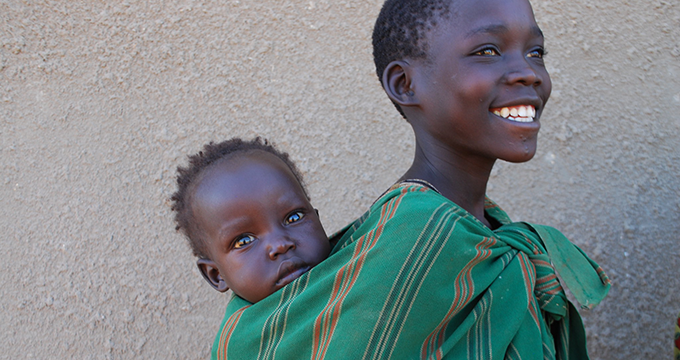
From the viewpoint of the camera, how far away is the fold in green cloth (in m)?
0.95

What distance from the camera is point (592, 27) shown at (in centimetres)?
236

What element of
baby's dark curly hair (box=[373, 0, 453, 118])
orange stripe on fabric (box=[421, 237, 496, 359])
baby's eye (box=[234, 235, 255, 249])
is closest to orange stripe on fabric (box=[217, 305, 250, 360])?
baby's eye (box=[234, 235, 255, 249])

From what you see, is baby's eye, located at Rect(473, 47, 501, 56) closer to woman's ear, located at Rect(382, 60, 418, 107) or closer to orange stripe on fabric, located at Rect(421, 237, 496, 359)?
woman's ear, located at Rect(382, 60, 418, 107)

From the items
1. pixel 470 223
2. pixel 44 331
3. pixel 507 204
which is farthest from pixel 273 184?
pixel 44 331

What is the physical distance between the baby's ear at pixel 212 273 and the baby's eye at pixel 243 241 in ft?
0.41

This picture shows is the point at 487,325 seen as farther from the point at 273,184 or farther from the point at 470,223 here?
the point at 273,184

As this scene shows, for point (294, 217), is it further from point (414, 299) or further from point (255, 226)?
point (414, 299)

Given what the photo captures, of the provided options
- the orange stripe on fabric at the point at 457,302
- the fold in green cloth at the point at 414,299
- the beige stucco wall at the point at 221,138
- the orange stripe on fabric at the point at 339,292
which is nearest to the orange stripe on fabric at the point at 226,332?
the fold in green cloth at the point at 414,299

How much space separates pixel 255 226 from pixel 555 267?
2.29 feet

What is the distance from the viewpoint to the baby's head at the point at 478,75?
116 centimetres

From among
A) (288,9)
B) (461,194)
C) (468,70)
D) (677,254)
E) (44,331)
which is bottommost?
(677,254)

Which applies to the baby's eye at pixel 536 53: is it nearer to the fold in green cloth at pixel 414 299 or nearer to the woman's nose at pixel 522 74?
the woman's nose at pixel 522 74

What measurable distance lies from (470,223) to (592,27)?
1.72 metres

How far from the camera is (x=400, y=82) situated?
1.30 metres
